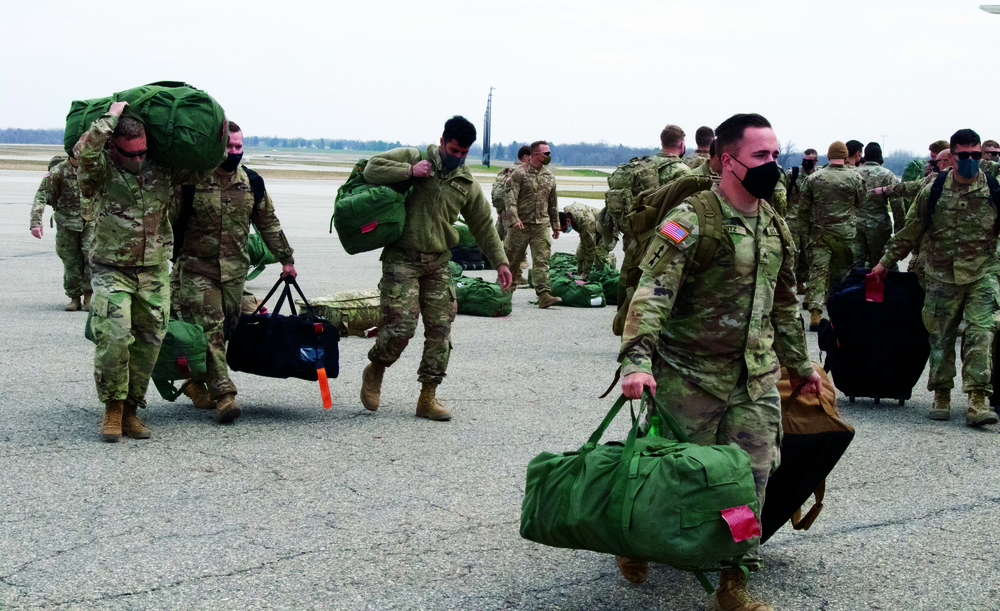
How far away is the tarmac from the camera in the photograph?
4.21 meters

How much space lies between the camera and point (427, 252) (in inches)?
277

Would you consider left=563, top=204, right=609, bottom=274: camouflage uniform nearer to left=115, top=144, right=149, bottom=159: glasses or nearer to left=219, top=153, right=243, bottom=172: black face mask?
left=219, top=153, right=243, bottom=172: black face mask

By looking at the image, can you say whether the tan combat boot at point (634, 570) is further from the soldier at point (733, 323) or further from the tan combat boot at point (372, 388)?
the tan combat boot at point (372, 388)

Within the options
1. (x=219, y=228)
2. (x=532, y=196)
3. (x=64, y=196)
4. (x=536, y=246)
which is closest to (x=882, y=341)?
(x=219, y=228)

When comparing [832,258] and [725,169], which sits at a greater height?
[725,169]

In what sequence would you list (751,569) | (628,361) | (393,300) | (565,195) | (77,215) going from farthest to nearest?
(565,195) → (77,215) → (393,300) → (751,569) → (628,361)

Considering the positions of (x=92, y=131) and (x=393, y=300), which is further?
(x=393, y=300)

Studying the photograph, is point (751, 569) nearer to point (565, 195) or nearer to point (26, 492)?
point (26, 492)

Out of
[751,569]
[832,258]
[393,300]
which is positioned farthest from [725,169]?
[832,258]

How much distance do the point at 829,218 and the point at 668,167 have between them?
2615mm

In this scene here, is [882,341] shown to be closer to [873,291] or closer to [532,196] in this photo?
[873,291]

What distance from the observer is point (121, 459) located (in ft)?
19.6

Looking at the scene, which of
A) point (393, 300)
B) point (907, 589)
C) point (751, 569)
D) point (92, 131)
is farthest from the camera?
point (393, 300)

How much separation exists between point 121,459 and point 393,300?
6.63ft
